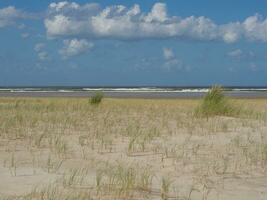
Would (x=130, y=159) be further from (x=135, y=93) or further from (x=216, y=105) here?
(x=135, y=93)

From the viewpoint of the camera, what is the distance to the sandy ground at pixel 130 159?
629cm

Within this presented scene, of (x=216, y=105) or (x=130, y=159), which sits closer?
(x=130, y=159)

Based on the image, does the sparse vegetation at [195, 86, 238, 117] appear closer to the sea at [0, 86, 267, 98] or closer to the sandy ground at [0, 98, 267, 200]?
the sandy ground at [0, 98, 267, 200]

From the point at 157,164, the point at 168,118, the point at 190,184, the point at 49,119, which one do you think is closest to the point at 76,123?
the point at 49,119

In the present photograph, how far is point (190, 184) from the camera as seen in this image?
6883mm

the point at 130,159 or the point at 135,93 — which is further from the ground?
the point at 135,93

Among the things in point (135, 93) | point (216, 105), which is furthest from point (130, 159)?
point (135, 93)

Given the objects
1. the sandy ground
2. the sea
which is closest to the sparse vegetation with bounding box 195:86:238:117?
the sandy ground

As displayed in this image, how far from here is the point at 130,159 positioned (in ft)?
28.2

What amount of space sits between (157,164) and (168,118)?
726 centimetres

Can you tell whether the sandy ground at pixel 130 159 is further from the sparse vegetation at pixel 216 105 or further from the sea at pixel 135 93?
the sea at pixel 135 93

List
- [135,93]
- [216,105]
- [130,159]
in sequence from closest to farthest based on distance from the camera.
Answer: [130,159] < [216,105] < [135,93]

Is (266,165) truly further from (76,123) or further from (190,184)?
(76,123)

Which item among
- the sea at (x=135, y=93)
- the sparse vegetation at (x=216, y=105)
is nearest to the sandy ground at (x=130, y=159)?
the sparse vegetation at (x=216, y=105)
